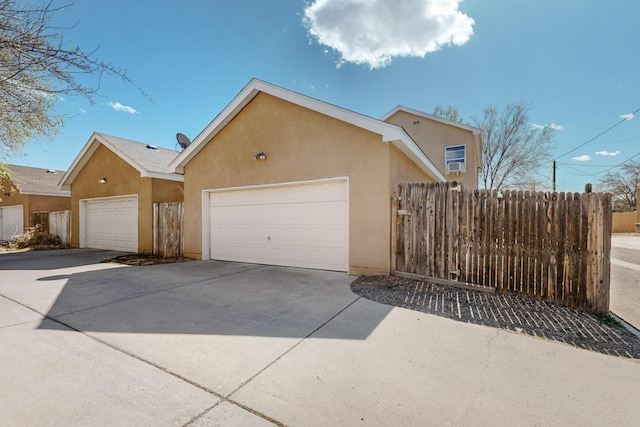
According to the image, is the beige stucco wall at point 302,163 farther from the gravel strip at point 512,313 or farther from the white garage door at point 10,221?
the white garage door at point 10,221

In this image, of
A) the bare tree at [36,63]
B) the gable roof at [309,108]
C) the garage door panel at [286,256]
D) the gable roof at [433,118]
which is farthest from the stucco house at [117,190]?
the gable roof at [433,118]

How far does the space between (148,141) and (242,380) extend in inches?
609

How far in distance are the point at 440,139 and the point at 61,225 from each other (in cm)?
2056

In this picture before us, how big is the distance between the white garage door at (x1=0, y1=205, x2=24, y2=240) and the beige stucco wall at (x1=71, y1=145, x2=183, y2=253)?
257 inches

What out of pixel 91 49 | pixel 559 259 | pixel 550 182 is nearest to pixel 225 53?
pixel 91 49

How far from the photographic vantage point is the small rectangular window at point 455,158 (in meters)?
14.0

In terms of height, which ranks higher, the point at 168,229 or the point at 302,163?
the point at 302,163

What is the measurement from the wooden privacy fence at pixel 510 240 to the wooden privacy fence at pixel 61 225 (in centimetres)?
1618

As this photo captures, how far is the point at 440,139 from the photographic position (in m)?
14.6

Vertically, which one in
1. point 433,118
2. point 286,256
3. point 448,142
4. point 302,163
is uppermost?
point 433,118

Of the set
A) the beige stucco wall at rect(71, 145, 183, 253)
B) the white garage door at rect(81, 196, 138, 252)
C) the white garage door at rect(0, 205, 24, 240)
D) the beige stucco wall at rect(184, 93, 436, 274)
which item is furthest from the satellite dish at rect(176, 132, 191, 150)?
the white garage door at rect(0, 205, 24, 240)

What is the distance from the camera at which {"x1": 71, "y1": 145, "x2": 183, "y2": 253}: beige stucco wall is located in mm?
10156

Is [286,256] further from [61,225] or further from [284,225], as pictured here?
[61,225]

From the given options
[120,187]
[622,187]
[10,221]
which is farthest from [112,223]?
[622,187]
